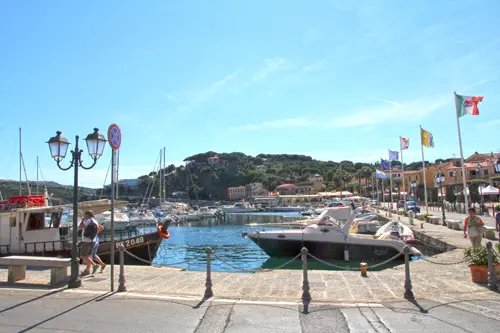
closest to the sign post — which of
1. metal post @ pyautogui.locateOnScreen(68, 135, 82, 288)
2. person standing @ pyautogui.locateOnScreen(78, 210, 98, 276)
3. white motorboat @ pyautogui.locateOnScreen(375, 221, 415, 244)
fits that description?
metal post @ pyautogui.locateOnScreen(68, 135, 82, 288)

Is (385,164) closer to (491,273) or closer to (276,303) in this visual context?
(491,273)

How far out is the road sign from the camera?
852cm

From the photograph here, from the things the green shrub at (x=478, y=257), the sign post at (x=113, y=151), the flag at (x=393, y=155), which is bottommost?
the green shrub at (x=478, y=257)

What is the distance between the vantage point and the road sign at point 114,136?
8.52 meters

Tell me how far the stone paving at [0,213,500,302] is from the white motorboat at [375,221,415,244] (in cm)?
1372

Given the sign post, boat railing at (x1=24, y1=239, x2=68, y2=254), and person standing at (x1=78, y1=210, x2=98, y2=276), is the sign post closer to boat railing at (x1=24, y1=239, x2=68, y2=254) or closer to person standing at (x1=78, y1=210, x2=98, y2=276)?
person standing at (x1=78, y1=210, x2=98, y2=276)

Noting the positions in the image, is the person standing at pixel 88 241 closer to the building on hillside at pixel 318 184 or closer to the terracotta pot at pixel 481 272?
the terracotta pot at pixel 481 272

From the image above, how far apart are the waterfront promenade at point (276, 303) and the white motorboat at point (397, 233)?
49.2ft

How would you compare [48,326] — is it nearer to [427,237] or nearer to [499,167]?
[427,237]

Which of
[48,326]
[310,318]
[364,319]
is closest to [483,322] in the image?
[364,319]

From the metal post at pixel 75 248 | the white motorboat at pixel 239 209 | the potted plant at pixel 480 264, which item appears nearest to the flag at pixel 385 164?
the potted plant at pixel 480 264

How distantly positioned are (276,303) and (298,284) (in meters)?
2.21

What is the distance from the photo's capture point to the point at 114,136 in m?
8.74

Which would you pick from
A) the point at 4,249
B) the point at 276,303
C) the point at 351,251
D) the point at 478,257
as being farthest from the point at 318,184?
the point at 276,303
